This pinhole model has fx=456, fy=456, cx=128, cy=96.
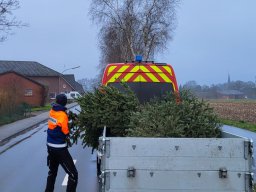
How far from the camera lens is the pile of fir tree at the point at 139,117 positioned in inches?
207

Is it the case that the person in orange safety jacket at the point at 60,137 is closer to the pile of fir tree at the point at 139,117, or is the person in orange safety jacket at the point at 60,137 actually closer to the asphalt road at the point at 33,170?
the pile of fir tree at the point at 139,117

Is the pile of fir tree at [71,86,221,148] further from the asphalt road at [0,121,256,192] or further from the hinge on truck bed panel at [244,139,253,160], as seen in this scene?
the asphalt road at [0,121,256,192]

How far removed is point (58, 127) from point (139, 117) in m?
1.68

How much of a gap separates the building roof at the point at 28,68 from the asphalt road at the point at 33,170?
68.0 m

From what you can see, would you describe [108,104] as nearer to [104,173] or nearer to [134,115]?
[134,115]

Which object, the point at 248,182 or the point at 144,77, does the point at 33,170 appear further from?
the point at 248,182

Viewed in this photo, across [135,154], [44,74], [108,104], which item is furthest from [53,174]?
[44,74]

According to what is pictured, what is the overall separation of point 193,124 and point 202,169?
114 centimetres

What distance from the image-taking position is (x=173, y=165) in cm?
436

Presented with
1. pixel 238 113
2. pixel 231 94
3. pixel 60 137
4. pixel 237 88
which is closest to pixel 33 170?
pixel 60 137

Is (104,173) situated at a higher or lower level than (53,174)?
higher

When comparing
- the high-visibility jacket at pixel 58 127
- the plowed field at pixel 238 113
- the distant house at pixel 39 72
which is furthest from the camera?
the distant house at pixel 39 72

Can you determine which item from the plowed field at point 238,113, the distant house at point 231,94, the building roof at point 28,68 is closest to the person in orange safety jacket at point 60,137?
the plowed field at point 238,113

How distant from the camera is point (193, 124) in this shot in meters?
5.44
